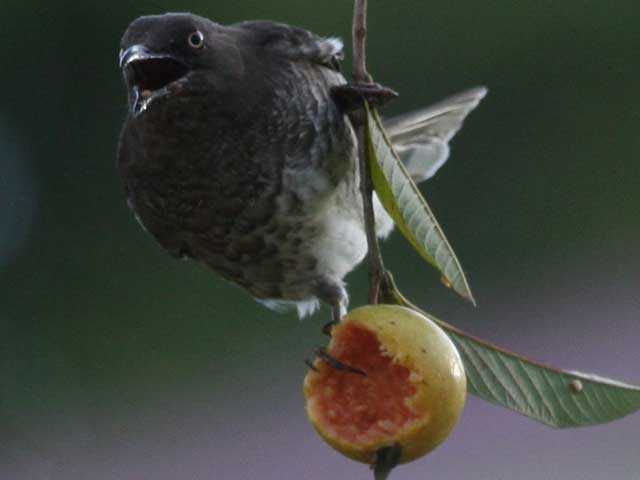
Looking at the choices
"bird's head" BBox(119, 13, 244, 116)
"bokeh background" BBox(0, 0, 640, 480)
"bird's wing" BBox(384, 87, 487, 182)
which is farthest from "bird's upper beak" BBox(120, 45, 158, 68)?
"bokeh background" BBox(0, 0, 640, 480)

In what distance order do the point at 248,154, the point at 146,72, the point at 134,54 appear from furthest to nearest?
the point at 248,154
the point at 146,72
the point at 134,54

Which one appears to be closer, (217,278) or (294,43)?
(294,43)

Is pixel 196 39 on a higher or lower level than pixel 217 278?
higher

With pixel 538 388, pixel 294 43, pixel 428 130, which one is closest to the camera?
pixel 538 388

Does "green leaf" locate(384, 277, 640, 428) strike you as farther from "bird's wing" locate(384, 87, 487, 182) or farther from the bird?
"bird's wing" locate(384, 87, 487, 182)

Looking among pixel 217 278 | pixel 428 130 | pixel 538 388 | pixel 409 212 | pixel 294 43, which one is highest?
pixel 409 212

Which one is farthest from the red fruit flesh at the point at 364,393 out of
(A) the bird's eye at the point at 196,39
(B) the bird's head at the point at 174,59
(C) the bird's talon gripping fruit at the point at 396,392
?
(A) the bird's eye at the point at 196,39

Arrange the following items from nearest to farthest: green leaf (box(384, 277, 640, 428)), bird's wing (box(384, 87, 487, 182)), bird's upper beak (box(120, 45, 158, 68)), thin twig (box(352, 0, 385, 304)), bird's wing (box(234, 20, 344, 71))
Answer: thin twig (box(352, 0, 385, 304))
green leaf (box(384, 277, 640, 428))
bird's upper beak (box(120, 45, 158, 68))
bird's wing (box(234, 20, 344, 71))
bird's wing (box(384, 87, 487, 182))

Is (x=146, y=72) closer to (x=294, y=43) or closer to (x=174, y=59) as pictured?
(x=174, y=59)

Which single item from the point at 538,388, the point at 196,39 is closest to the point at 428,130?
the point at 196,39
